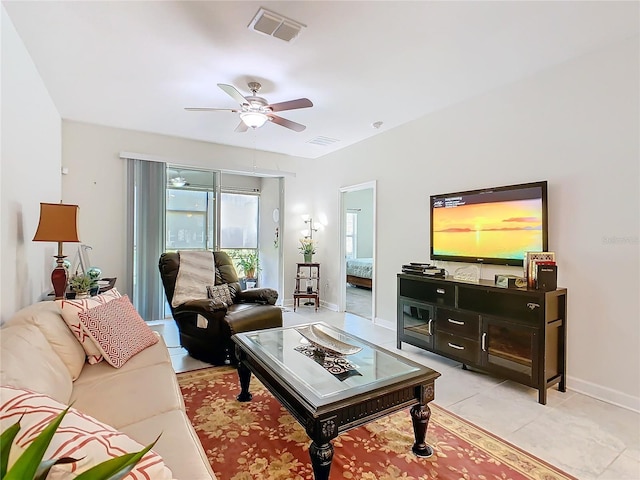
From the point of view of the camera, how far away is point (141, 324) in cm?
237

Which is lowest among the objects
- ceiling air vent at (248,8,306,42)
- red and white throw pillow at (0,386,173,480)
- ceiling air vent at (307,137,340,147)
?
red and white throw pillow at (0,386,173,480)

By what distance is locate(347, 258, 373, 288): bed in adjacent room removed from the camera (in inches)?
303

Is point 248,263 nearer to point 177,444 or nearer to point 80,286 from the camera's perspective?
point 80,286

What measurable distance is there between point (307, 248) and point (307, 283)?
664 millimetres

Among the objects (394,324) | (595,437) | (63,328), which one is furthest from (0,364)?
(394,324)

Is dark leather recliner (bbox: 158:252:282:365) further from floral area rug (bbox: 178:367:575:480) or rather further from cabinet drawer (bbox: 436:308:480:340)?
cabinet drawer (bbox: 436:308:480:340)

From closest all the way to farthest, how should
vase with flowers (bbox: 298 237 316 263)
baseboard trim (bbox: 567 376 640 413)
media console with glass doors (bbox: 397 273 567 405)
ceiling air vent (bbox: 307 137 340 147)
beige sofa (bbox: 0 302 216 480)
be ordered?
beige sofa (bbox: 0 302 216 480) < baseboard trim (bbox: 567 376 640 413) < media console with glass doors (bbox: 397 273 567 405) < ceiling air vent (bbox: 307 137 340 147) < vase with flowers (bbox: 298 237 316 263)

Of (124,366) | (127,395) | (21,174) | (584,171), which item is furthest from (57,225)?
(584,171)

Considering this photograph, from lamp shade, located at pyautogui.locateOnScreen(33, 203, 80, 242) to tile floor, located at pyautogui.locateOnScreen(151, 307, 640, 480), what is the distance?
152cm

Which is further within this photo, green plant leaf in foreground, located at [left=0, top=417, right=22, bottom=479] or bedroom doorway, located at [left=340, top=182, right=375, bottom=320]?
bedroom doorway, located at [left=340, top=182, right=375, bottom=320]

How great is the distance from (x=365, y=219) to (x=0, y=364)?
8274mm

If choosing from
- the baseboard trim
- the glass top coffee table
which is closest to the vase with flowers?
the glass top coffee table

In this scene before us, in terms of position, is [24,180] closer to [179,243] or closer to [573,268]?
[179,243]

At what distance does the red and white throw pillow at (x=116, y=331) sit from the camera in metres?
1.97
